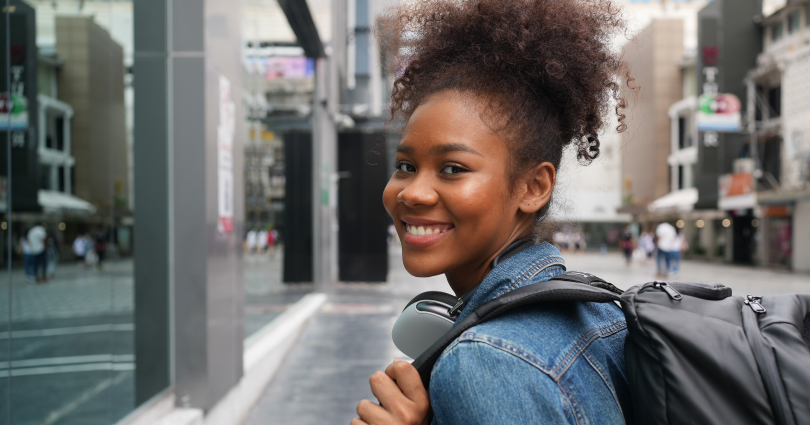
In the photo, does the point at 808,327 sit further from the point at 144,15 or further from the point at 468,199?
the point at 144,15

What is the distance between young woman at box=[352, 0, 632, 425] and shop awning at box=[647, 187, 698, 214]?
3531 cm

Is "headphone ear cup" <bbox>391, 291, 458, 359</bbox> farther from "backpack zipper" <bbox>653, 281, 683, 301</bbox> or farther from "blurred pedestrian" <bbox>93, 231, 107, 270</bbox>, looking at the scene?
"blurred pedestrian" <bbox>93, 231, 107, 270</bbox>

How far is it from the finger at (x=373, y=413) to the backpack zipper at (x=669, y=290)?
52 centimetres

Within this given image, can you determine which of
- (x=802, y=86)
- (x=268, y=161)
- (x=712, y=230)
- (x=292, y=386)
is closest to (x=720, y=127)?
(x=802, y=86)

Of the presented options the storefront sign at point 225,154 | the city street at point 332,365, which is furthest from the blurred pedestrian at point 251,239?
the storefront sign at point 225,154

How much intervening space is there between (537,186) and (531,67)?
25 centimetres

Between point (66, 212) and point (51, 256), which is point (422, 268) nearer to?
point (51, 256)

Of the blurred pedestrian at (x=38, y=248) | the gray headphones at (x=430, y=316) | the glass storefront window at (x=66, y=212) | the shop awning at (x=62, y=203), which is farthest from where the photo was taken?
the shop awning at (x=62, y=203)

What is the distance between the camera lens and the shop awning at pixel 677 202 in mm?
34875

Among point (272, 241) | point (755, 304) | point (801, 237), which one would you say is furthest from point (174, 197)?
point (801, 237)

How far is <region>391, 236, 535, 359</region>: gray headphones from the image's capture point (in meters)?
1.22

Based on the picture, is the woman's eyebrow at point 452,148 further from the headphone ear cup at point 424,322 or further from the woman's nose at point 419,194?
the headphone ear cup at point 424,322

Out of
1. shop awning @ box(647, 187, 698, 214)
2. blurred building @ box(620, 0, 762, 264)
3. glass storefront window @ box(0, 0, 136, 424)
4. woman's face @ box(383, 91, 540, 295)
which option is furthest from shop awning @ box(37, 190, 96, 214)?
shop awning @ box(647, 187, 698, 214)

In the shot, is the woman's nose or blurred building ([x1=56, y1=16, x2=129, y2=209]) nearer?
the woman's nose
